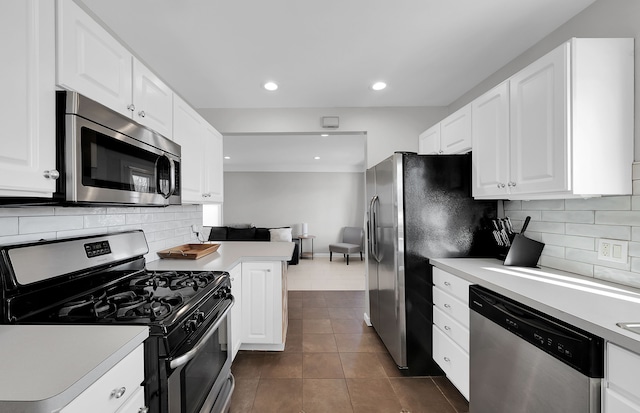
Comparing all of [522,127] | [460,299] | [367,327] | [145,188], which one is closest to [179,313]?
[145,188]

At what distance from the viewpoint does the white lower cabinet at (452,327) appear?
69.9 inches

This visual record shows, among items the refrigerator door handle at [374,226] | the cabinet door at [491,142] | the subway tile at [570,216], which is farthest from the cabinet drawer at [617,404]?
the refrigerator door handle at [374,226]

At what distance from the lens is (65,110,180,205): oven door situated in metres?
1.04

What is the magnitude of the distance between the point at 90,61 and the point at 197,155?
1.21 m

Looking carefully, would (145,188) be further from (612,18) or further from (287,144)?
(287,144)

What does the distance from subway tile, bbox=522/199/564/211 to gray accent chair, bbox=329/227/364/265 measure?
5.04 metres

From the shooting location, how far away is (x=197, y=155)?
236 centimetres

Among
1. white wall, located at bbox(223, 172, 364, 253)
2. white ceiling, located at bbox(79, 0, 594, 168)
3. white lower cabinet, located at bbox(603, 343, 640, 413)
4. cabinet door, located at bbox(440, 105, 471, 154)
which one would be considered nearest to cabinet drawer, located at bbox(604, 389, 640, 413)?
white lower cabinet, located at bbox(603, 343, 640, 413)

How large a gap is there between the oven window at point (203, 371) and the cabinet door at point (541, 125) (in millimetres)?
1948

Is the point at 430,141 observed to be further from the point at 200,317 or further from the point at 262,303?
the point at 200,317

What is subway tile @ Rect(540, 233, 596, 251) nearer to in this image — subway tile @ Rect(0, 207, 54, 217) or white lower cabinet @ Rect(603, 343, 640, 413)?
white lower cabinet @ Rect(603, 343, 640, 413)

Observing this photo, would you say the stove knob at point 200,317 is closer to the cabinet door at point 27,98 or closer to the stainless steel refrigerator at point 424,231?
the cabinet door at point 27,98

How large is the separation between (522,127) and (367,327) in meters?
2.41

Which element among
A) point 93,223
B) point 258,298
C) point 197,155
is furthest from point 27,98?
point 258,298
